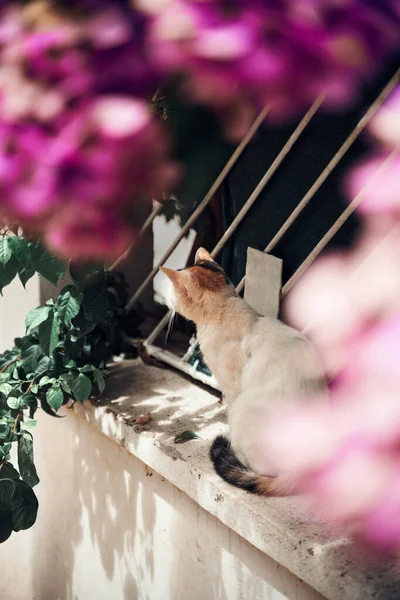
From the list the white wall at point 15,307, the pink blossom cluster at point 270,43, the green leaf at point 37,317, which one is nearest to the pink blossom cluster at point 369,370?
the pink blossom cluster at point 270,43

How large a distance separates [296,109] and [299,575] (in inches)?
42.8

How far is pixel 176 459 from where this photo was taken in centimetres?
166

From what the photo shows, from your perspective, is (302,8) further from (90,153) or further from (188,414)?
(188,414)

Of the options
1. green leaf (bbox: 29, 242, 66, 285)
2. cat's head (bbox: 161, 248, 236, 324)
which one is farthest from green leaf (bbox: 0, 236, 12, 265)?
cat's head (bbox: 161, 248, 236, 324)

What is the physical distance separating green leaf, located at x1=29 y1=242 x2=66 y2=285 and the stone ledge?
624 millimetres

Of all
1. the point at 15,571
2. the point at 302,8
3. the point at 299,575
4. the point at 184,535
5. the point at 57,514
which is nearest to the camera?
the point at 302,8

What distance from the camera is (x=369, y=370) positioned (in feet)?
1.34

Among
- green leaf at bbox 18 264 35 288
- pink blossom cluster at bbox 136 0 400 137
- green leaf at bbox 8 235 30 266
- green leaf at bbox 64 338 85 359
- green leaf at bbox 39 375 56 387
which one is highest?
pink blossom cluster at bbox 136 0 400 137

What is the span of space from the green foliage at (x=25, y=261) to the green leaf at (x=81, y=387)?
1.52 ft

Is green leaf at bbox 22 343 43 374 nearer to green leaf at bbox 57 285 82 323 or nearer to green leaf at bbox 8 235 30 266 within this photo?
green leaf at bbox 57 285 82 323

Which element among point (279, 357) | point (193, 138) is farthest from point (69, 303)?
point (193, 138)

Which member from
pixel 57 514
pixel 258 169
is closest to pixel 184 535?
pixel 57 514

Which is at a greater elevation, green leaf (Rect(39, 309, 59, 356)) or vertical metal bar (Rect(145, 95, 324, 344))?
vertical metal bar (Rect(145, 95, 324, 344))

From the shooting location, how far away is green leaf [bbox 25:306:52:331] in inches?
74.9
